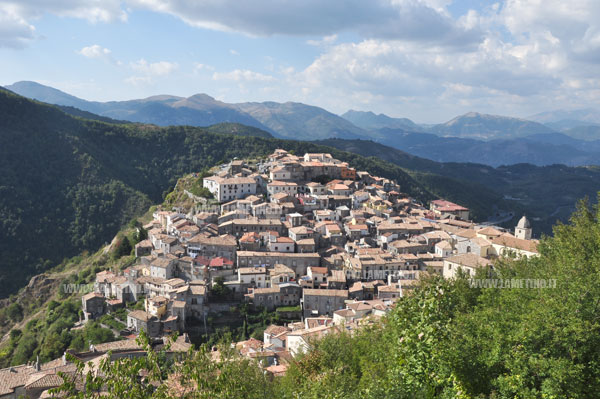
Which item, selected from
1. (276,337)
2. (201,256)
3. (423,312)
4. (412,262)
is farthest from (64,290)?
(423,312)

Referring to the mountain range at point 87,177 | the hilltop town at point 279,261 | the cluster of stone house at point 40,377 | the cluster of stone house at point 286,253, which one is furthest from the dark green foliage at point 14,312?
the cluster of stone house at point 40,377

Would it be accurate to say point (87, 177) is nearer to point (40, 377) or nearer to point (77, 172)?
point (77, 172)

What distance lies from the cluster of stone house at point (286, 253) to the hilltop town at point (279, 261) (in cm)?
13

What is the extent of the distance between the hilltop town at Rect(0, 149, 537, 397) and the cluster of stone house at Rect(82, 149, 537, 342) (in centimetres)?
13

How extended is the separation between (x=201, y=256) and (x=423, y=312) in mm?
A: 41334

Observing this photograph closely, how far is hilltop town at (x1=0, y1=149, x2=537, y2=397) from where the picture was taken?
40.5m

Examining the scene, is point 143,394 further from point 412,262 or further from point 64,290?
point 64,290

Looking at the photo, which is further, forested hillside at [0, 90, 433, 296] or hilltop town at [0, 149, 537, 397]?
forested hillside at [0, 90, 433, 296]

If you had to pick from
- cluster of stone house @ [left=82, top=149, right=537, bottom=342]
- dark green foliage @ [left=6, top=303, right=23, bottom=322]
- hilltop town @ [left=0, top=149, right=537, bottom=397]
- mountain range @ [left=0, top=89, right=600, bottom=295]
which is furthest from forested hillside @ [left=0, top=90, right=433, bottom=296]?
cluster of stone house @ [left=82, top=149, right=537, bottom=342]

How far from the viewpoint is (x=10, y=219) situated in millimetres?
79625

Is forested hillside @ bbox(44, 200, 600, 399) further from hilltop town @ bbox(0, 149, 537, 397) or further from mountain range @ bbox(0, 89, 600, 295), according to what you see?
mountain range @ bbox(0, 89, 600, 295)

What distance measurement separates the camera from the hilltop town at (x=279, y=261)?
133 ft

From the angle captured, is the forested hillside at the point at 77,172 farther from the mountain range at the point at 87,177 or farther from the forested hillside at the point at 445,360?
the forested hillside at the point at 445,360

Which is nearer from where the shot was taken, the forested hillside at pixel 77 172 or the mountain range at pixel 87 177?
the forested hillside at pixel 77 172
